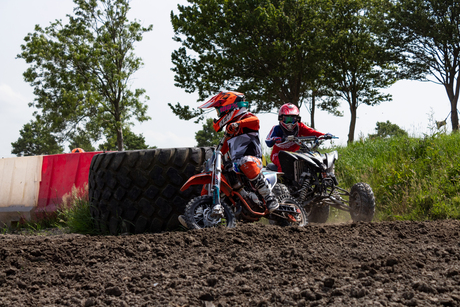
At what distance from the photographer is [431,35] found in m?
21.3

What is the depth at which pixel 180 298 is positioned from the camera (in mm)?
2465

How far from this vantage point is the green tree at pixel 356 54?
23.0 metres

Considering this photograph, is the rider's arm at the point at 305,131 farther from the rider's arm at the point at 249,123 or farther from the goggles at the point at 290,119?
the rider's arm at the point at 249,123

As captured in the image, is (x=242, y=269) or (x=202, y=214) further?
(x=202, y=214)

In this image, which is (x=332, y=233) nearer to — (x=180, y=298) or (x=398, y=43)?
(x=180, y=298)

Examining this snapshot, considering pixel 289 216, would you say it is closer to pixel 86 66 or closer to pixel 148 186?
pixel 148 186

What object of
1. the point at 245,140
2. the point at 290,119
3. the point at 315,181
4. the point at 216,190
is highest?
the point at 290,119

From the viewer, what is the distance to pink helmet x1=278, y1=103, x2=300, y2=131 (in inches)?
254

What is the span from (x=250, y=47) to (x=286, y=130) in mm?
15312

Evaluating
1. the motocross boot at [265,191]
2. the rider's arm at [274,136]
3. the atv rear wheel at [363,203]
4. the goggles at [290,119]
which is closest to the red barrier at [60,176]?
the rider's arm at [274,136]

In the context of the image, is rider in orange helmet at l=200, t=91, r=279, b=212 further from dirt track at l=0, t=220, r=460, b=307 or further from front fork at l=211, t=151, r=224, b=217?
dirt track at l=0, t=220, r=460, b=307

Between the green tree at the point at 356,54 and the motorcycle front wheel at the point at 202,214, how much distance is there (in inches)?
765

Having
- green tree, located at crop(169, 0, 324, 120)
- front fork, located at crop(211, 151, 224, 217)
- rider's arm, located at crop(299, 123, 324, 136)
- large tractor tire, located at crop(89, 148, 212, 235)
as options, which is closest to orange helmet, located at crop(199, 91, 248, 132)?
large tractor tire, located at crop(89, 148, 212, 235)

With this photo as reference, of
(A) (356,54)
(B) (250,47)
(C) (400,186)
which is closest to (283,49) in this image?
(B) (250,47)
